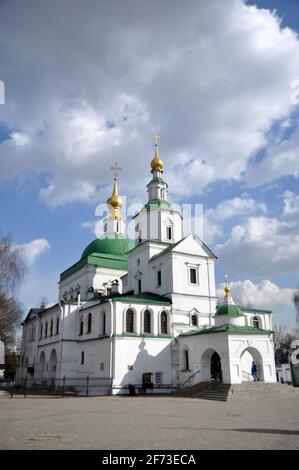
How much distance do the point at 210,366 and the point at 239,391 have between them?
6.37m

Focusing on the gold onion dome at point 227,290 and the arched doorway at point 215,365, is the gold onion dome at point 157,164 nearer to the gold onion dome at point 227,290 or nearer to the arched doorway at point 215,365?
the gold onion dome at point 227,290

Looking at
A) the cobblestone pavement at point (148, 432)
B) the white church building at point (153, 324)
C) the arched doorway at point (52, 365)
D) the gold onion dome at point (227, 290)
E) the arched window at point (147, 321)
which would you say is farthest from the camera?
the arched doorway at point (52, 365)

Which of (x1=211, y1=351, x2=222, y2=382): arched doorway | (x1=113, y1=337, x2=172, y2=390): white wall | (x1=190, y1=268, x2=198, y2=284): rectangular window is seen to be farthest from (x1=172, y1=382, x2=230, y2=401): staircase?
(x1=190, y1=268, x2=198, y2=284): rectangular window

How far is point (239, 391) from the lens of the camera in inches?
1046

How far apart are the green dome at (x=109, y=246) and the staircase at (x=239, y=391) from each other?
24.4m

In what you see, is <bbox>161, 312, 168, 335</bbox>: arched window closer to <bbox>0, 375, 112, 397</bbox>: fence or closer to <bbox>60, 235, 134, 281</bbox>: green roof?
<bbox>0, 375, 112, 397</bbox>: fence

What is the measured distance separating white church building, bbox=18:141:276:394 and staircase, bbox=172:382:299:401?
105cm

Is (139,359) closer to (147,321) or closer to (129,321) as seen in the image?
(129,321)

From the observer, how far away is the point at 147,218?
4284 centimetres

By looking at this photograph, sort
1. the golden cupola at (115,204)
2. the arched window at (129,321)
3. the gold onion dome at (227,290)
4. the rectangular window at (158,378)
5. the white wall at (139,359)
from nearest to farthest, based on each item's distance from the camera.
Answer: the white wall at (139,359), the rectangular window at (158,378), the arched window at (129,321), the gold onion dome at (227,290), the golden cupola at (115,204)

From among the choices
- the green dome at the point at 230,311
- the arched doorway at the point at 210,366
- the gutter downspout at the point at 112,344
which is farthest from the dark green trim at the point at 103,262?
the arched doorway at the point at 210,366

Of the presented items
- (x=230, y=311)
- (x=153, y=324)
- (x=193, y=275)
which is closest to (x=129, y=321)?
(x=153, y=324)

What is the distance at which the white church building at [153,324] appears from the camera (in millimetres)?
31688
